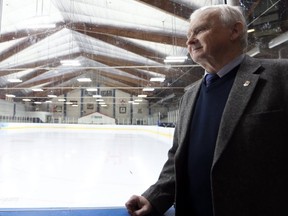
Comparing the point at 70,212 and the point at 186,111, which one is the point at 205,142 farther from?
the point at 70,212

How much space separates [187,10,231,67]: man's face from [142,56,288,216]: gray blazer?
7.7 inches

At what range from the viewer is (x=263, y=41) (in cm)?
209

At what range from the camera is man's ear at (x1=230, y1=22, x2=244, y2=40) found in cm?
95

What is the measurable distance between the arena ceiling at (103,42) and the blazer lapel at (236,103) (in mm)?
1182

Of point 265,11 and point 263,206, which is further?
point 265,11

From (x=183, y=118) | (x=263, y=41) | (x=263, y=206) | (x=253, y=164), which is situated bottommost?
(x=263, y=206)

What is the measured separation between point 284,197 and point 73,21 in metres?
5.52

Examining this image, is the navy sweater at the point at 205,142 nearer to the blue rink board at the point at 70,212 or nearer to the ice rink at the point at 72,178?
the blue rink board at the point at 70,212

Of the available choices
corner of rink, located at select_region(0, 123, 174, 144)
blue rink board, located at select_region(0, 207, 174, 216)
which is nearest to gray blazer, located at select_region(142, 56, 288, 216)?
blue rink board, located at select_region(0, 207, 174, 216)

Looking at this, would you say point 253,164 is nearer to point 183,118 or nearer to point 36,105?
point 183,118

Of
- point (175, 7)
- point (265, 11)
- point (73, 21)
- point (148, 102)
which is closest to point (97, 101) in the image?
point (148, 102)

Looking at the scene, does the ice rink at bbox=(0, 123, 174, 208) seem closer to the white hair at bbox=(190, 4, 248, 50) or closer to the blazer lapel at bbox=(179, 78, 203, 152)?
the blazer lapel at bbox=(179, 78, 203, 152)

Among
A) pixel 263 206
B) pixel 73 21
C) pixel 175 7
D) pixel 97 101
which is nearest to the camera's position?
pixel 263 206

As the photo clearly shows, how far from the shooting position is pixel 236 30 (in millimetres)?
955
